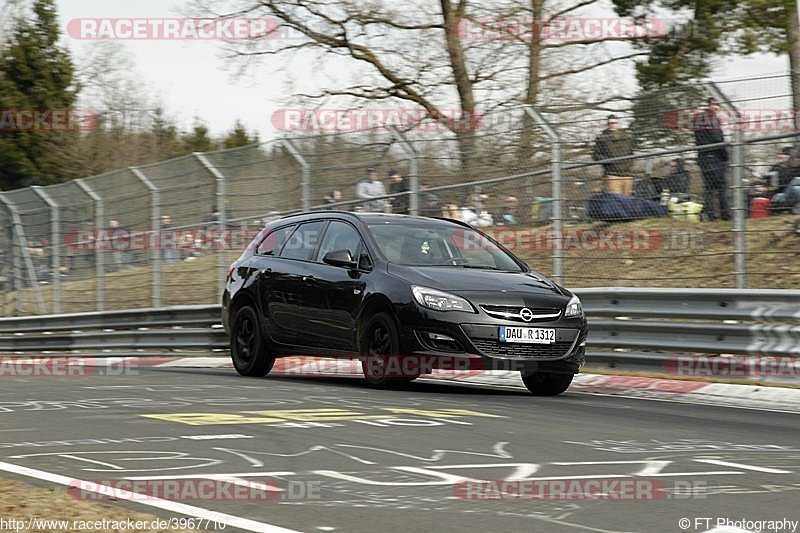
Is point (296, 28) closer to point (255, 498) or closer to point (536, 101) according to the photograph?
point (536, 101)

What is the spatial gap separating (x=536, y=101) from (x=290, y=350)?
47.2 ft

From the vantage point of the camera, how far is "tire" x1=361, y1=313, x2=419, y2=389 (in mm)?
10953

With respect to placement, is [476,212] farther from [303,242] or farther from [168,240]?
[168,240]

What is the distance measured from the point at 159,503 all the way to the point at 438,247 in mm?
6753

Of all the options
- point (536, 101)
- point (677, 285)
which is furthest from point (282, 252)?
point (536, 101)

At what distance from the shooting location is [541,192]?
14.7 m

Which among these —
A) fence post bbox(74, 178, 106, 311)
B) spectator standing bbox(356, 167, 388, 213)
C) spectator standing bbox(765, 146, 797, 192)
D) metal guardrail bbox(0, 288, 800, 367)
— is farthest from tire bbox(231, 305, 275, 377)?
fence post bbox(74, 178, 106, 311)

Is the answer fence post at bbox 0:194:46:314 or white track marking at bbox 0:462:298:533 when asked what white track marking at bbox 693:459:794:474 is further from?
fence post at bbox 0:194:46:314

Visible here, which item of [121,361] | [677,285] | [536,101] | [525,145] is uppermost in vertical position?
[536,101]

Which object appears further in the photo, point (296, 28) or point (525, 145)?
point (296, 28)

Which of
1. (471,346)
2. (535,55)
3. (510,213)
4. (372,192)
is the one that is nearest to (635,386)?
(471,346)

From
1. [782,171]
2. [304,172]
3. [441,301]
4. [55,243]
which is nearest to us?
[441,301]

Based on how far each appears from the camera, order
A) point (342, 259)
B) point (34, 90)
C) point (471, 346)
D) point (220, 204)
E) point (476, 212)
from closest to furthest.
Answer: point (471, 346), point (342, 259), point (476, 212), point (220, 204), point (34, 90)

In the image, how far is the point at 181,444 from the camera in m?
7.25
